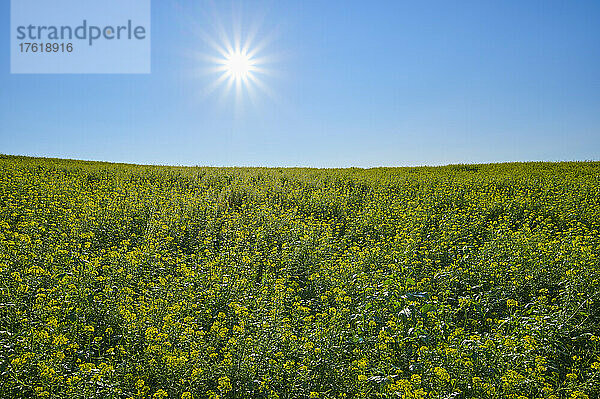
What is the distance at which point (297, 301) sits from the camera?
287 inches

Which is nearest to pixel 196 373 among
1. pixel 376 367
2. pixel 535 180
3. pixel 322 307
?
pixel 376 367

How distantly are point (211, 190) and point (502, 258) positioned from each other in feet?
35.5

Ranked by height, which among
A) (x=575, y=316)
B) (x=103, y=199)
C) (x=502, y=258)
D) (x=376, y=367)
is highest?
(x=103, y=199)

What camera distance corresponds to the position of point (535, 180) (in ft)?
51.2

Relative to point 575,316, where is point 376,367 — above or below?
below

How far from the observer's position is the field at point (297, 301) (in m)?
4.72

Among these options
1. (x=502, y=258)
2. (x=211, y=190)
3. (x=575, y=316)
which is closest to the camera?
(x=575, y=316)

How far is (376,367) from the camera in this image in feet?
16.7

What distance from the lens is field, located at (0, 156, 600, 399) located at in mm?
4719

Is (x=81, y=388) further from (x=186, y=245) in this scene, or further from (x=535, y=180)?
(x=535, y=180)

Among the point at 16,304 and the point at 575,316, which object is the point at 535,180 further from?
the point at 16,304

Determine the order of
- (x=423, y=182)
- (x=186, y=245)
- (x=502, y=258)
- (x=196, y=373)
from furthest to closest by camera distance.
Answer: (x=423, y=182), (x=186, y=245), (x=502, y=258), (x=196, y=373)

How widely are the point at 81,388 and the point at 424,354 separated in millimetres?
4163

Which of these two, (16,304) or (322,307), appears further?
(322,307)
